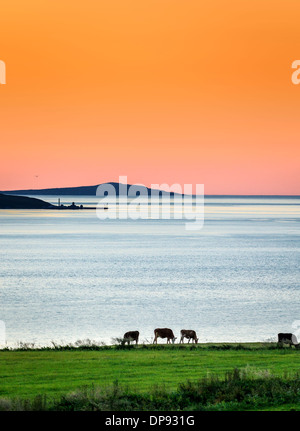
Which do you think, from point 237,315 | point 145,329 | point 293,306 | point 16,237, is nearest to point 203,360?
point 145,329

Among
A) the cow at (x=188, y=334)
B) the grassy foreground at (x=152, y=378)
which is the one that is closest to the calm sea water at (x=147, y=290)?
the cow at (x=188, y=334)

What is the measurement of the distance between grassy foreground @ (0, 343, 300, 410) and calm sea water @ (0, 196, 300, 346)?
10.2 m

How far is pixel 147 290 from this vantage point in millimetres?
54531

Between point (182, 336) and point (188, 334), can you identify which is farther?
point (188, 334)

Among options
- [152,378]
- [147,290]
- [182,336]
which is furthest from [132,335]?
[147,290]

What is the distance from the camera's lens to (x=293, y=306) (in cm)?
4525

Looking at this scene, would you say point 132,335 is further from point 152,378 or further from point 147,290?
point 147,290

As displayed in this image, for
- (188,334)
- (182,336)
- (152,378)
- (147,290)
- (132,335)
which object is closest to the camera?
(152,378)

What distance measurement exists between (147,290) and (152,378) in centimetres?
3807

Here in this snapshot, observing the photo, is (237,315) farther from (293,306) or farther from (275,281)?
(275,281)

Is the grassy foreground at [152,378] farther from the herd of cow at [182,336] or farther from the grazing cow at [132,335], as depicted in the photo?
the grazing cow at [132,335]

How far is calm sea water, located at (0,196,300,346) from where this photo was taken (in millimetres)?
37031

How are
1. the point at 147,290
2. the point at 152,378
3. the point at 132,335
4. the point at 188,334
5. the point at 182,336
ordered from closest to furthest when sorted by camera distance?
the point at 152,378, the point at 132,335, the point at 182,336, the point at 188,334, the point at 147,290
